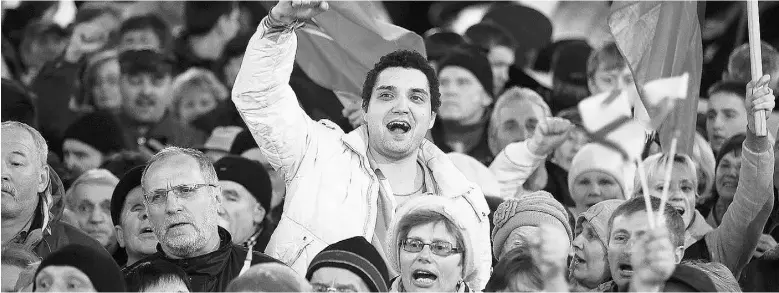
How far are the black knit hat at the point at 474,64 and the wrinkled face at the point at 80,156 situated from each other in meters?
2.17

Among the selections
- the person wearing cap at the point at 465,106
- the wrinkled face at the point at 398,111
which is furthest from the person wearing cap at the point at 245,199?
the person wearing cap at the point at 465,106

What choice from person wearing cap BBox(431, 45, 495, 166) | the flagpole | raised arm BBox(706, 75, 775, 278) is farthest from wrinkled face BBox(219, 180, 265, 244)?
the flagpole

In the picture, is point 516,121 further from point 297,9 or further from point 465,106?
point 297,9

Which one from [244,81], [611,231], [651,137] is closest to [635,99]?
[651,137]

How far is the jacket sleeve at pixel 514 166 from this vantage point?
9.34 m

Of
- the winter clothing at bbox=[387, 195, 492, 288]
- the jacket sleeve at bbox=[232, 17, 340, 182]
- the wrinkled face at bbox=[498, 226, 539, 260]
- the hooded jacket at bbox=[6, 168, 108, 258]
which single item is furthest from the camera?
the hooded jacket at bbox=[6, 168, 108, 258]

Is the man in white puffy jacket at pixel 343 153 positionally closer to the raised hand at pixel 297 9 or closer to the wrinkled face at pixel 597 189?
the raised hand at pixel 297 9

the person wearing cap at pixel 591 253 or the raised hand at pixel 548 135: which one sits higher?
the raised hand at pixel 548 135

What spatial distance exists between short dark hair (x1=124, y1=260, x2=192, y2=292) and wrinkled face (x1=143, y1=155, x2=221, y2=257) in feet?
1.14

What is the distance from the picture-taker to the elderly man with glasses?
7.23 metres

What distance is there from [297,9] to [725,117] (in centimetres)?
356

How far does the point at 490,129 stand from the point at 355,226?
304 cm

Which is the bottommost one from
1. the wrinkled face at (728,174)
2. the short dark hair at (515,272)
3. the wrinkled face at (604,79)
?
the short dark hair at (515,272)

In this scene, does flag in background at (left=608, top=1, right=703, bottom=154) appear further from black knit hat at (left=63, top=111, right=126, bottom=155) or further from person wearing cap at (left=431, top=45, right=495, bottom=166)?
black knit hat at (left=63, top=111, right=126, bottom=155)
